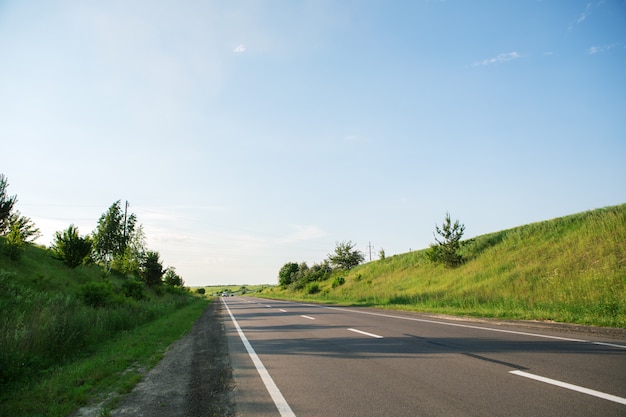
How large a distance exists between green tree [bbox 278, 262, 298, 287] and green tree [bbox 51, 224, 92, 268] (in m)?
68.3

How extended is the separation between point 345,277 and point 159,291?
27.5 meters

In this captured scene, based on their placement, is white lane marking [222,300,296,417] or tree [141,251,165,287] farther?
tree [141,251,165,287]

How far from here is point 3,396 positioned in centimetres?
556

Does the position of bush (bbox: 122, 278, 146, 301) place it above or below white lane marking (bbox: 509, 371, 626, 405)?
above

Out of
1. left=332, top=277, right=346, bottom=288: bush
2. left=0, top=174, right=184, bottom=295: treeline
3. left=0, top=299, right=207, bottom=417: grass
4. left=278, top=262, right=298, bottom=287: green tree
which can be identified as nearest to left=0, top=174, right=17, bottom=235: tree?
left=0, top=174, right=184, bottom=295: treeline

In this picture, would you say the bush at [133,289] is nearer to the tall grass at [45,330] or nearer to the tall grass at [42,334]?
the tall grass at [45,330]

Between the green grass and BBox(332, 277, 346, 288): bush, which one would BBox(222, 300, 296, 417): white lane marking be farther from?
BBox(332, 277, 346, 288): bush

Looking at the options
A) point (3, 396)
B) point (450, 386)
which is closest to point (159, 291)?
point (3, 396)

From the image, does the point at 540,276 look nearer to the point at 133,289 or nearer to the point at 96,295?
the point at 96,295

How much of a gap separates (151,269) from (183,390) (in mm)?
40360

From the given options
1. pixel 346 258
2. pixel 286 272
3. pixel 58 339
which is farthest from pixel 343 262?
pixel 58 339

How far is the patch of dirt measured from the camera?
454cm

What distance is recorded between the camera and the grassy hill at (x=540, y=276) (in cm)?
1439

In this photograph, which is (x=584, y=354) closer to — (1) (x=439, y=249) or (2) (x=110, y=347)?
(2) (x=110, y=347)
